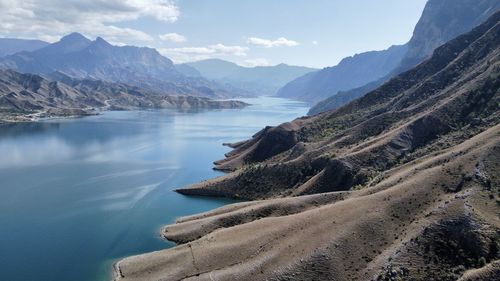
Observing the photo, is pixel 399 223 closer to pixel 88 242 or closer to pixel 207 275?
pixel 207 275

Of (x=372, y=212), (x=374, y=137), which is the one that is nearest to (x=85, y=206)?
(x=372, y=212)

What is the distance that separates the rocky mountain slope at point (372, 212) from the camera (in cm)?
5944

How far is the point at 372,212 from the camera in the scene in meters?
68.9

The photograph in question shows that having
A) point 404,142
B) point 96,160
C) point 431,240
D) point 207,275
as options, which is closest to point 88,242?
point 207,275

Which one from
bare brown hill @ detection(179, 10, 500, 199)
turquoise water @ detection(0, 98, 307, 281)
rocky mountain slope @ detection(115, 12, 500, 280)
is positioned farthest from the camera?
bare brown hill @ detection(179, 10, 500, 199)

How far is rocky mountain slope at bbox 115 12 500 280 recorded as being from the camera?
59438mm

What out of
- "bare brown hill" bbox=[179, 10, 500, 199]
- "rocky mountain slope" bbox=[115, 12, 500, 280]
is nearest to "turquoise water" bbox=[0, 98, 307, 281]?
"rocky mountain slope" bbox=[115, 12, 500, 280]

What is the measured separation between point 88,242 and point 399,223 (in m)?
53.0

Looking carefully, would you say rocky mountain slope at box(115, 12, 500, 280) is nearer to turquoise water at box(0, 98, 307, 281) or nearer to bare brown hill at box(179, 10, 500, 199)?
bare brown hill at box(179, 10, 500, 199)

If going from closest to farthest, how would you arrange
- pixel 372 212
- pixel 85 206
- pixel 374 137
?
pixel 372 212 → pixel 85 206 → pixel 374 137

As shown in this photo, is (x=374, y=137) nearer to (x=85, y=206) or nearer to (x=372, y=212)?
(x=372, y=212)

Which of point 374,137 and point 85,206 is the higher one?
point 374,137

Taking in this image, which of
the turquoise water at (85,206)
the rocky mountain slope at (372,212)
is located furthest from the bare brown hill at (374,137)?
the turquoise water at (85,206)

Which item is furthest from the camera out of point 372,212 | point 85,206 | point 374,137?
point 374,137
